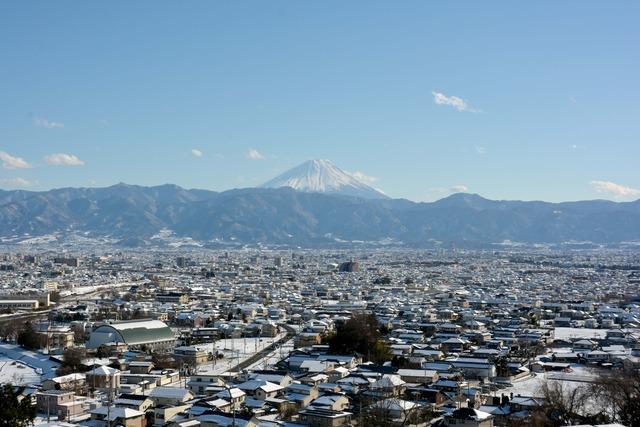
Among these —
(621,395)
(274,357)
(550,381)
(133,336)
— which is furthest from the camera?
(133,336)

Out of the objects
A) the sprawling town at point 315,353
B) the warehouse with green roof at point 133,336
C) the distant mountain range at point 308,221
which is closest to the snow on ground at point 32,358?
the sprawling town at point 315,353

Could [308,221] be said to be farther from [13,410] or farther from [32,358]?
[13,410]

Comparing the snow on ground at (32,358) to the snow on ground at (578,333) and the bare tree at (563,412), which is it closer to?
the bare tree at (563,412)

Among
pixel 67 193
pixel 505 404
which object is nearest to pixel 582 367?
pixel 505 404

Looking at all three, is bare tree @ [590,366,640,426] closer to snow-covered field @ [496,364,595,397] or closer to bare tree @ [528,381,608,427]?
bare tree @ [528,381,608,427]

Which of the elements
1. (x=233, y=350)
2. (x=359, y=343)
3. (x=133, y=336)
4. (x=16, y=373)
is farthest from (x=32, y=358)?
(x=359, y=343)

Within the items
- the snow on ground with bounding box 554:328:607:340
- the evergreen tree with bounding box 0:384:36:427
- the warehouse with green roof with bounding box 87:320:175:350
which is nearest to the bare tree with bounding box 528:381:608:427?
the evergreen tree with bounding box 0:384:36:427
